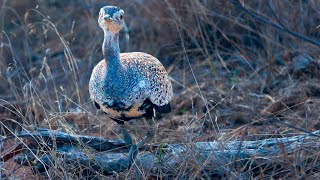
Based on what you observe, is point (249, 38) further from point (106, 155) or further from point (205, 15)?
point (106, 155)

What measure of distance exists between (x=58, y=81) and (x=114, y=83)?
2.47 metres

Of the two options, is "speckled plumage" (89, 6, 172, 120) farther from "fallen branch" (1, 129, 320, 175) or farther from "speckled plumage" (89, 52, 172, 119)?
"fallen branch" (1, 129, 320, 175)

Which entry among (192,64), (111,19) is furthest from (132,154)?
(192,64)

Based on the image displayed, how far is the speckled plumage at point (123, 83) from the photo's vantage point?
409cm

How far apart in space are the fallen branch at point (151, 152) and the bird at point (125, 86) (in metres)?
0.11

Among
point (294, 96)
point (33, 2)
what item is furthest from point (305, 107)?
point (33, 2)

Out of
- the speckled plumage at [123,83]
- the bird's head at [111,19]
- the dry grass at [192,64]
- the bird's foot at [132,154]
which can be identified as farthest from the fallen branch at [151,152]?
the bird's head at [111,19]

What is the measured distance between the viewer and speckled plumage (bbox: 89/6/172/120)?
13.4 ft

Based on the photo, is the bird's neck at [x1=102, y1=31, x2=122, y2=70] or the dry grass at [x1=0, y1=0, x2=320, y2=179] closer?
the bird's neck at [x1=102, y1=31, x2=122, y2=70]

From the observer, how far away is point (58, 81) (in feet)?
21.3

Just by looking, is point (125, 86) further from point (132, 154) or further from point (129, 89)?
point (132, 154)

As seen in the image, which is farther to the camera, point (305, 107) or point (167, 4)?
point (167, 4)

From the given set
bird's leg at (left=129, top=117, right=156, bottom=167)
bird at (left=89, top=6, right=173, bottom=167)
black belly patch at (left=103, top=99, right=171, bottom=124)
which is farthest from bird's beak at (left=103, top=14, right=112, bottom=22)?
bird's leg at (left=129, top=117, right=156, bottom=167)

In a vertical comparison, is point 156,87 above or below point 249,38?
above
